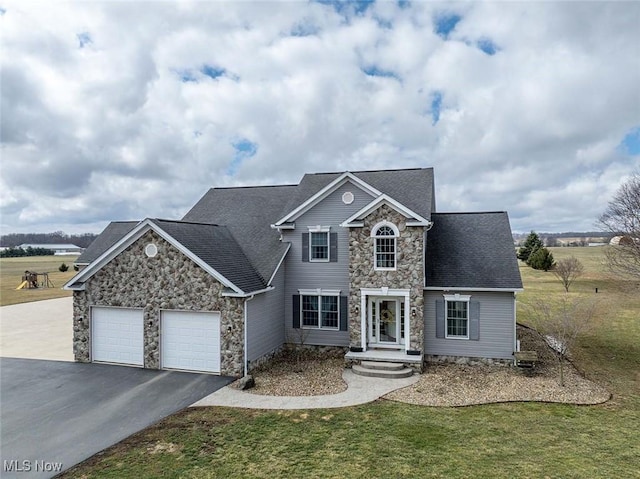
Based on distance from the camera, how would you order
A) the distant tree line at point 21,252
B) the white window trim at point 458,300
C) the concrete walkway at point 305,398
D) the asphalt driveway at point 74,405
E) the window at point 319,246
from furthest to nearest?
the distant tree line at point 21,252 < the window at point 319,246 < the white window trim at point 458,300 < the concrete walkway at point 305,398 < the asphalt driveway at point 74,405

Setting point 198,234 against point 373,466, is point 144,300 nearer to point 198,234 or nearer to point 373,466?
point 198,234

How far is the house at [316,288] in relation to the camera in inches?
575

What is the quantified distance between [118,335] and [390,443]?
37.3 feet

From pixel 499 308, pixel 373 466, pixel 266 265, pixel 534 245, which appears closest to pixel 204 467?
pixel 373 466

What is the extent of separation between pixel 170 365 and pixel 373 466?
9412 millimetres

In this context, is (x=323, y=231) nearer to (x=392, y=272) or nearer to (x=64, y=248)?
(x=392, y=272)

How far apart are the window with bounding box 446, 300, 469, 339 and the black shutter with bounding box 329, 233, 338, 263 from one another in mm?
4916

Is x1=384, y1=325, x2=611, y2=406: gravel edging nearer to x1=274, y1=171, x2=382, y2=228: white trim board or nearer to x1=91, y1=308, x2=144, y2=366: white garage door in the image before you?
x1=274, y1=171, x2=382, y2=228: white trim board

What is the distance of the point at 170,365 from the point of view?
14852 millimetres

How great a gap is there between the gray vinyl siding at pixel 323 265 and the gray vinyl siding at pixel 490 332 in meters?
3.97

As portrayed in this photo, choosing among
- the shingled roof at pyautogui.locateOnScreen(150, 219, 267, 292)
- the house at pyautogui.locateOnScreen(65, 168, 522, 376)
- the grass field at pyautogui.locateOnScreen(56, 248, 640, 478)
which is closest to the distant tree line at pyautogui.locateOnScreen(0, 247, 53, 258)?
the house at pyautogui.locateOnScreen(65, 168, 522, 376)

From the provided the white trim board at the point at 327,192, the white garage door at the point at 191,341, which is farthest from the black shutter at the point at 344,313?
the white garage door at the point at 191,341

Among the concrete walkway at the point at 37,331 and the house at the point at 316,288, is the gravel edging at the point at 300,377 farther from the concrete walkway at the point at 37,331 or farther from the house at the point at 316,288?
the concrete walkway at the point at 37,331

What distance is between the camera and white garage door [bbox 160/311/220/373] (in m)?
14.4
